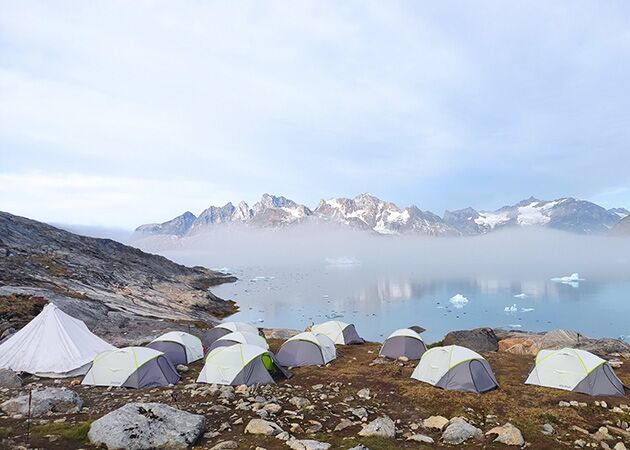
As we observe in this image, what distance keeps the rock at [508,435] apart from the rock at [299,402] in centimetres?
689

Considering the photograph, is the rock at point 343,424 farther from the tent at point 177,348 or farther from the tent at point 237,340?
the tent at point 177,348

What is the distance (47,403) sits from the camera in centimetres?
1507

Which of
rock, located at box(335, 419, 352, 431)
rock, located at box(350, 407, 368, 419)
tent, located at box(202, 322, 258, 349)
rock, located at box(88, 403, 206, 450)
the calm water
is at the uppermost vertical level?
rock, located at box(88, 403, 206, 450)

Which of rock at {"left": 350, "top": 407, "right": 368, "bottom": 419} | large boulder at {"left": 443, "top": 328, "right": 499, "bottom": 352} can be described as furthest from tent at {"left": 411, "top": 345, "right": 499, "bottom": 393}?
large boulder at {"left": 443, "top": 328, "right": 499, "bottom": 352}

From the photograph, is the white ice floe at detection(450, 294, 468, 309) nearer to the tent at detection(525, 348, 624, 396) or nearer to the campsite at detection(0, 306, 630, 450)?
the campsite at detection(0, 306, 630, 450)

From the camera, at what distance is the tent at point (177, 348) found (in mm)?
25641

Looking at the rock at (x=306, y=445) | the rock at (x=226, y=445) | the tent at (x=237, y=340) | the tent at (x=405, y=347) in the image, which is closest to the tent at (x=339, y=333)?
the tent at (x=405, y=347)

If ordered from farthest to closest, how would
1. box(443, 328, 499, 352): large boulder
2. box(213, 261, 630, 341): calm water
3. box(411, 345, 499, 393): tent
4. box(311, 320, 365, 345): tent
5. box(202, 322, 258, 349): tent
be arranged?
box(213, 261, 630, 341): calm water, box(311, 320, 365, 345): tent, box(443, 328, 499, 352): large boulder, box(202, 322, 258, 349): tent, box(411, 345, 499, 393): tent

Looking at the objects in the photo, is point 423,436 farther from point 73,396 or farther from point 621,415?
point 73,396

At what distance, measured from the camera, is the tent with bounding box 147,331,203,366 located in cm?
2564

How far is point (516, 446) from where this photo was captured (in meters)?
13.1

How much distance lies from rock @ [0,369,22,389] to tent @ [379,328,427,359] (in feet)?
69.2

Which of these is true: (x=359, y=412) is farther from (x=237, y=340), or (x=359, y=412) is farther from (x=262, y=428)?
(x=237, y=340)

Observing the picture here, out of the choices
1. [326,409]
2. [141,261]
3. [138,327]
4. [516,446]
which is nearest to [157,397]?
[326,409]
